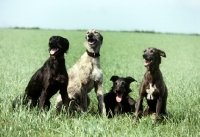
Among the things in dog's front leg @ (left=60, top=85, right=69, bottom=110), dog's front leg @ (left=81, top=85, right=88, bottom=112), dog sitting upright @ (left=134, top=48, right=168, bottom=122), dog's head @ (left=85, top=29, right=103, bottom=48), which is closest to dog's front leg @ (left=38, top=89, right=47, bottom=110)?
dog's front leg @ (left=60, top=85, right=69, bottom=110)

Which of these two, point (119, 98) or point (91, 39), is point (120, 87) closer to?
point (119, 98)

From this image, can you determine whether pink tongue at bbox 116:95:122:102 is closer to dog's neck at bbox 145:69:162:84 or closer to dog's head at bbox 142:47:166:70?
dog's neck at bbox 145:69:162:84

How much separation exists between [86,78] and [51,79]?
104 cm

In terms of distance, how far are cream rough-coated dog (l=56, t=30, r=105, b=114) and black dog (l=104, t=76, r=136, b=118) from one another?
42cm

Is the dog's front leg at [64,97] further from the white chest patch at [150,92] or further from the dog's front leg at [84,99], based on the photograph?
the white chest patch at [150,92]

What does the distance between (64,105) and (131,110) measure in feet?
5.59

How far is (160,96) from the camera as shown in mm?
6242

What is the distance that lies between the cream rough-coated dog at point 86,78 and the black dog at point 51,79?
0.55 m

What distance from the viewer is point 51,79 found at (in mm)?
6270

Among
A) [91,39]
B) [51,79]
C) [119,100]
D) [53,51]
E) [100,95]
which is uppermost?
[91,39]

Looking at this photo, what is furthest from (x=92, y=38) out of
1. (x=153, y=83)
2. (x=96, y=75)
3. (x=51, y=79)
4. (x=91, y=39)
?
(x=153, y=83)

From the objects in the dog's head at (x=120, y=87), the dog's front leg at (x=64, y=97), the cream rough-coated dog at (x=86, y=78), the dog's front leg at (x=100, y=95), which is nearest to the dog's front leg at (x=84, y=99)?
the cream rough-coated dog at (x=86, y=78)

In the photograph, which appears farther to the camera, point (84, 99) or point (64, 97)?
point (84, 99)

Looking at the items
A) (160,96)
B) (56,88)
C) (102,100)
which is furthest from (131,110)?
(56,88)
